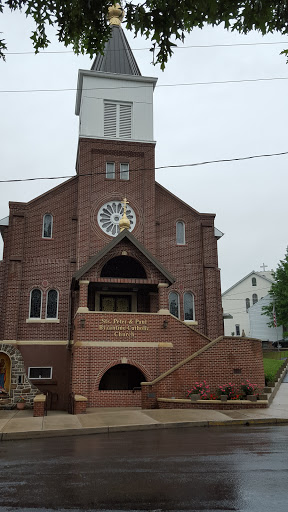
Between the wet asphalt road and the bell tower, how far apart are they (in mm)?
15564

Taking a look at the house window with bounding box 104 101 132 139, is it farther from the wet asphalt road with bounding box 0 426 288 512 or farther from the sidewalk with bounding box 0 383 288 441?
the wet asphalt road with bounding box 0 426 288 512

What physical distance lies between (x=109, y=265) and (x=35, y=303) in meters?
4.48

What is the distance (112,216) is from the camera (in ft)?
83.5

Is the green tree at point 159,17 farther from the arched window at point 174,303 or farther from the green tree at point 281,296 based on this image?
the green tree at point 281,296

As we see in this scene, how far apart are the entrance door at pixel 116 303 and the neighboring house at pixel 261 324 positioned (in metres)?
37.1

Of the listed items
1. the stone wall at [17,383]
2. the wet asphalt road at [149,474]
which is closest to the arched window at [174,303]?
the stone wall at [17,383]

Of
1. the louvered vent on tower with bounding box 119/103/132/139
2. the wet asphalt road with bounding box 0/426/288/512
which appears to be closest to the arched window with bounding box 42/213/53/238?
the louvered vent on tower with bounding box 119/103/132/139

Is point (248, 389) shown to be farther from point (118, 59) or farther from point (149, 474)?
point (118, 59)

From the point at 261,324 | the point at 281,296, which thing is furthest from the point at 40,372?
the point at 261,324

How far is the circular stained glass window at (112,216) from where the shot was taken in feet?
82.9

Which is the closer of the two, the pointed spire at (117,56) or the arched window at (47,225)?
the arched window at (47,225)

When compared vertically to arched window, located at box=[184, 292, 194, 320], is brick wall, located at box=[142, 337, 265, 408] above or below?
below

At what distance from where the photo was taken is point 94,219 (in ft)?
82.5

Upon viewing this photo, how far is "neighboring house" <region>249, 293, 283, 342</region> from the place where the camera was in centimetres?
5703
